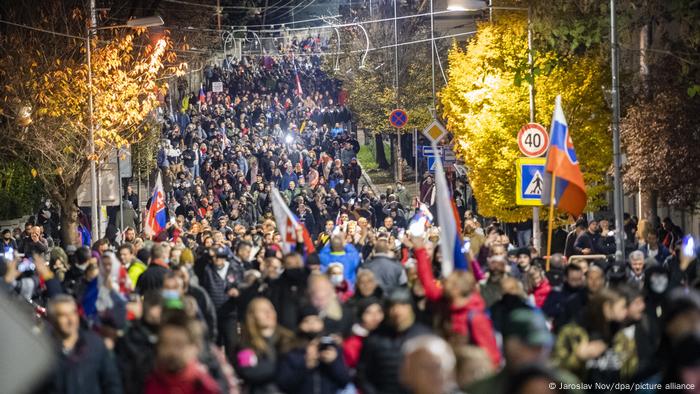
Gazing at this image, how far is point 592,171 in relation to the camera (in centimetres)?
3356

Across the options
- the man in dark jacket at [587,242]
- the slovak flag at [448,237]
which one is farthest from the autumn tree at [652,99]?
the slovak flag at [448,237]

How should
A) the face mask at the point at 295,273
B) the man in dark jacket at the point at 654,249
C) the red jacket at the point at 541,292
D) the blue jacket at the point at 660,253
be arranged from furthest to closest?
the man in dark jacket at the point at 654,249 → the blue jacket at the point at 660,253 → the red jacket at the point at 541,292 → the face mask at the point at 295,273

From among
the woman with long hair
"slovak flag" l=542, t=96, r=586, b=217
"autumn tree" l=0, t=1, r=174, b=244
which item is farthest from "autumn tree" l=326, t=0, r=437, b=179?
the woman with long hair

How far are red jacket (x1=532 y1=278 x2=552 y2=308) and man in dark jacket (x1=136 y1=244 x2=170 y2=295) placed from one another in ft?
12.9

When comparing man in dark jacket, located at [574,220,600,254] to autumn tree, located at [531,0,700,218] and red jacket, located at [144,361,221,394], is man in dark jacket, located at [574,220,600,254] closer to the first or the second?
autumn tree, located at [531,0,700,218]

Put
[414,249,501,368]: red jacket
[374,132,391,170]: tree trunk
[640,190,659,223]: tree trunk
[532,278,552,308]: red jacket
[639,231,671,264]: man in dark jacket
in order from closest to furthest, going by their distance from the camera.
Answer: [414,249,501,368]: red jacket < [532,278,552,308]: red jacket < [639,231,671,264]: man in dark jacket < [640,190,659,223]: tree trunk < [374,132,391,170]: tree trunk

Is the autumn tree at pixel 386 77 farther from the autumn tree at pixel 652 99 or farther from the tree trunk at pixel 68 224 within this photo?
the autumn tree at pixel 652 99

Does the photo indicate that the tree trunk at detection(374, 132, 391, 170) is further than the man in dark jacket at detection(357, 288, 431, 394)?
Yes

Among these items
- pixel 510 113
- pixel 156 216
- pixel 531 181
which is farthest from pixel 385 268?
pixel 510 113

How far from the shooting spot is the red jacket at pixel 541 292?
1522 cm

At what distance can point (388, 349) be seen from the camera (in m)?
10.1

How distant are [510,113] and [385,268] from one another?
1908 cm

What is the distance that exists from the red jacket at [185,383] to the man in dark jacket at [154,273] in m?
7.58

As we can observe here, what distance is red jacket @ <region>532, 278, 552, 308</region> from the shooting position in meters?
15.2
